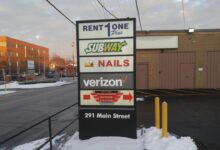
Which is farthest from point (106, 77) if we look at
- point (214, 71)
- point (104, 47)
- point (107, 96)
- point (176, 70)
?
point (214, 71)

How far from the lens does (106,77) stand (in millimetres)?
7688

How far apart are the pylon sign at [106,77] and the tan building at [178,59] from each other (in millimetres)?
15809

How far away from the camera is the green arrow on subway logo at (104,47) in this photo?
762cm

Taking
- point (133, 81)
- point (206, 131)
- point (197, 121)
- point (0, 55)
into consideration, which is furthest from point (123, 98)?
point (0, 55)

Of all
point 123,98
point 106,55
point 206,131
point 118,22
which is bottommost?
point 206,131

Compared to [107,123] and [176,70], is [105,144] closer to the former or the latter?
[107,123]

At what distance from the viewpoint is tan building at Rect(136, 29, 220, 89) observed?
2302 centimetres

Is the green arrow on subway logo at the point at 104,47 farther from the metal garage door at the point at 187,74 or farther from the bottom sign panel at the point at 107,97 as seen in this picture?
the metal garage door at the point at 187,74

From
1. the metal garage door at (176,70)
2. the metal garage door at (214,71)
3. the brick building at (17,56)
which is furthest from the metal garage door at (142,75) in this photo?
the brick building at (17,56)

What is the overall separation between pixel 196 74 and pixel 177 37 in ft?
10.9

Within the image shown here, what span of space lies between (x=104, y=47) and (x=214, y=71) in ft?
57.2

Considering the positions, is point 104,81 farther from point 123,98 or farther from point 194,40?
point 194,40

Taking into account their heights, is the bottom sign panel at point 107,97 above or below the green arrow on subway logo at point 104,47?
below

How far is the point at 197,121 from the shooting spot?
36.7ft
